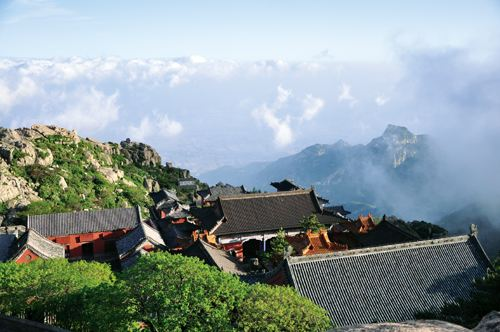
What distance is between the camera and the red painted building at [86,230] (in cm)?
5303

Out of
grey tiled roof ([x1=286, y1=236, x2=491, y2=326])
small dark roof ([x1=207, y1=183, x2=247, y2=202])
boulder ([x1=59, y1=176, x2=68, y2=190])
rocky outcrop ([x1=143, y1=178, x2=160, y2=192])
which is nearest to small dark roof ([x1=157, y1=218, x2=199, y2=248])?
boulder ([x1=59, y1=176, x2=68, y2=190])

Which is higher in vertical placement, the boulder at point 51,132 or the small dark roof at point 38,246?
the boulder at point 51,132

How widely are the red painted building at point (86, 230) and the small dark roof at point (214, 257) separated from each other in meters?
16.4

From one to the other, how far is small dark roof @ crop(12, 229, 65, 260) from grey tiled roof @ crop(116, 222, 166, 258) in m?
5.53

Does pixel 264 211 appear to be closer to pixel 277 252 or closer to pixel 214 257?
pixel 277 252

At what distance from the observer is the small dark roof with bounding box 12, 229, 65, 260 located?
43.9m

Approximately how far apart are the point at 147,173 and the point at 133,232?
57.1 metres

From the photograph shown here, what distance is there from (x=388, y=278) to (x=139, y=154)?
303ft

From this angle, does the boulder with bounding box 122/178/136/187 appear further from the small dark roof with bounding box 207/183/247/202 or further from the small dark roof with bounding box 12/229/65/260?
the small dark roof with bounding box 12/229/65/260

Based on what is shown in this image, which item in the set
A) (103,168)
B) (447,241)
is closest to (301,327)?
(447,241)

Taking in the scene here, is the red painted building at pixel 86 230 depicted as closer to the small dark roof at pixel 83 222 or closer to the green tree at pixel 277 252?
the small dark roof at pixel 83 222

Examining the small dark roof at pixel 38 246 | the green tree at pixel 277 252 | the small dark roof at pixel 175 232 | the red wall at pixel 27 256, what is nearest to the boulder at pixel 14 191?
the small dark roof at pixel 38 246

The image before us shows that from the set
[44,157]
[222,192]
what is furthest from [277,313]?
[222,192]

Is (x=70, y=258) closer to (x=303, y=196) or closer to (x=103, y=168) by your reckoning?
(x=303, y=196)
